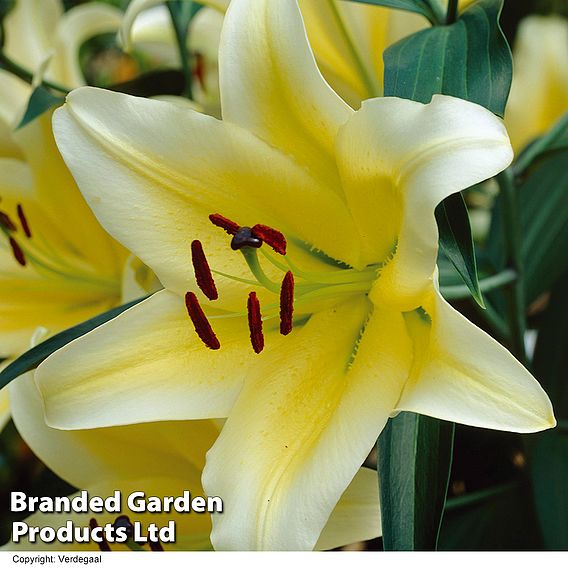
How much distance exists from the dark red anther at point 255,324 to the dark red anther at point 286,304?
1 centimetres

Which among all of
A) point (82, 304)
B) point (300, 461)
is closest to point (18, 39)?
point (82, 304)

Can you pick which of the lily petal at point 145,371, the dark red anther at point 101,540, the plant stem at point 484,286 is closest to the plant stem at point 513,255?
the plant stem at point 484,286

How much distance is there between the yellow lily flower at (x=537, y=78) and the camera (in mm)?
826

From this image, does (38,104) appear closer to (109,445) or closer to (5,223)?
(5,223)

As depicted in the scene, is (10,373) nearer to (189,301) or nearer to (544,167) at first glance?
(189,301)

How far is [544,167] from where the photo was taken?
761 millimetres

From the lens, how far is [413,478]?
442 millimetres

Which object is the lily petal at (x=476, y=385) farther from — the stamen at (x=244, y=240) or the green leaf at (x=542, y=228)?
the green leaf at (x=542, y=228)

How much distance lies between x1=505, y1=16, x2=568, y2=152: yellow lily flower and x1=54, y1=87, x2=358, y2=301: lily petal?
44 cm

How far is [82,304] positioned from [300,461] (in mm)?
286

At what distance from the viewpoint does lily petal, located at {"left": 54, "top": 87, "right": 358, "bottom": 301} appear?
44 centimetres

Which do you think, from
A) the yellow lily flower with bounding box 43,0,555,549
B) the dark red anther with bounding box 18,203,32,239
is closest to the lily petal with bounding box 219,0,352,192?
the yellow lily flower with bounding box 43,0,555,549

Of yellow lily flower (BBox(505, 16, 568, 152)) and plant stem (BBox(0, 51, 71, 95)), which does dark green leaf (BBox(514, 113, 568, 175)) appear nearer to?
yellow lily flower (BBox(505, 16, 568, 152))

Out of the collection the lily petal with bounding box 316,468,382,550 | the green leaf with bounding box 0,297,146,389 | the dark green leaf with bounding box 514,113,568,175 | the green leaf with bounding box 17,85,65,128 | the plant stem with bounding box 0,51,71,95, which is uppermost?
A: the plant stem with bounding box 0,51,71,95
